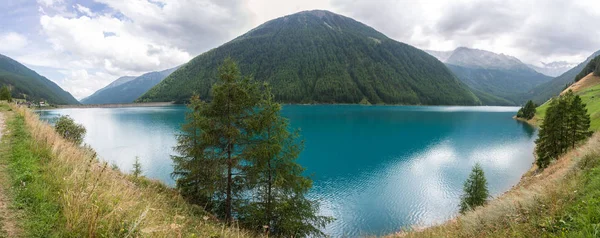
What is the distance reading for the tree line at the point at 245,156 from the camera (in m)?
16.1

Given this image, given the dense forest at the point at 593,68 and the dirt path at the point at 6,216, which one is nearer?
the dirt path at the point at 6,216

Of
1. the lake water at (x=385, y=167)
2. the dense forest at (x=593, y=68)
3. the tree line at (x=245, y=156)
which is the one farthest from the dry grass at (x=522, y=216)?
the dense forest at (x=593, y=68)

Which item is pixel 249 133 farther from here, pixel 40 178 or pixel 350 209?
pixel 350 209

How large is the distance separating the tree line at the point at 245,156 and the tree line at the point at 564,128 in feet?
118

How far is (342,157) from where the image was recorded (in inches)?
2055

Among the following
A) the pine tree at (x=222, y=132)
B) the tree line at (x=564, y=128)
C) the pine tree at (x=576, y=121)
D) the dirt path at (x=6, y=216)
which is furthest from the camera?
the tree line at (x=564, y=128)

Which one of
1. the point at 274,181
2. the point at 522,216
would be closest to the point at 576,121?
the point at 522,216

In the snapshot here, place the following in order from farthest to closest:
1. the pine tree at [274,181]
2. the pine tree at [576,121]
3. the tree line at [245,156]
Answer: the pine tree at [576,121], the pine tree at [274,181], the tree line at [245,156]

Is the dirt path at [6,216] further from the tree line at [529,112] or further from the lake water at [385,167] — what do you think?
the tree line at [529,112]

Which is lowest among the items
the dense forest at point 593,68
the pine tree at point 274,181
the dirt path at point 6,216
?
the pine tree at point 274,181

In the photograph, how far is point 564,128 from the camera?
1310 inches

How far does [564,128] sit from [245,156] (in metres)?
41.1

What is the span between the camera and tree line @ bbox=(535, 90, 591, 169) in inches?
1300

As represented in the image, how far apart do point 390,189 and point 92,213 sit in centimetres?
3500
